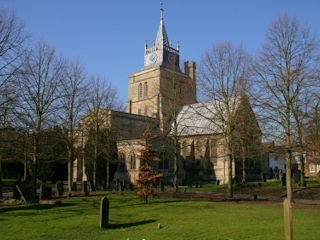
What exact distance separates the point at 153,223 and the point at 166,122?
1718 centimetres

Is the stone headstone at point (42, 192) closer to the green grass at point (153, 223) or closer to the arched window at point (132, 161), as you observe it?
the green grass at point (153, 223)

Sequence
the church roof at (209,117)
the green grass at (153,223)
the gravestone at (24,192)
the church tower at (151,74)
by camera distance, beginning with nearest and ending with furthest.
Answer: the green grass at (153,223) → the gravestone at (24,192) → the church roof at (209,117) → the church tower at (151,74)

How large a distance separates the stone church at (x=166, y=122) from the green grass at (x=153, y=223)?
7.01m

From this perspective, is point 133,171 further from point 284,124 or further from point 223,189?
point 284,124

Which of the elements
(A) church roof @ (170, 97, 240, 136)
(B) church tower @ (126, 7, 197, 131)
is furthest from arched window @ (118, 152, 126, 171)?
(B) church tower @ (126, 7, 197, 131)

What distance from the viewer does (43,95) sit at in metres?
19.2

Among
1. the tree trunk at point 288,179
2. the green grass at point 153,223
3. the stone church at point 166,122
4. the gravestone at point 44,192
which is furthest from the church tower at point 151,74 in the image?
the green grass at point 153,223

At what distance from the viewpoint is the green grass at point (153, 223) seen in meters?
9.13

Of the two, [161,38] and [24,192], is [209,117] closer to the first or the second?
[24,192]

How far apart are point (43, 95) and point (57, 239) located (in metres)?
12.2

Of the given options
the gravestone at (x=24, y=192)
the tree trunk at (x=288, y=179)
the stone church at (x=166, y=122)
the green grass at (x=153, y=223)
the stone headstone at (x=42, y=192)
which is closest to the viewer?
the green grass at (x=153, y=223)

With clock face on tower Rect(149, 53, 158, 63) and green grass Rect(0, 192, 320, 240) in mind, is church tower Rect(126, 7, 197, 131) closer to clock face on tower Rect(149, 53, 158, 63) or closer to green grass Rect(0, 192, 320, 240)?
clock face on tower Rect(149, 53, 158, 63)

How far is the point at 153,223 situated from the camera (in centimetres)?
1125

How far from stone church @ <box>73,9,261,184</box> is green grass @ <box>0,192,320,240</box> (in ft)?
23.0
